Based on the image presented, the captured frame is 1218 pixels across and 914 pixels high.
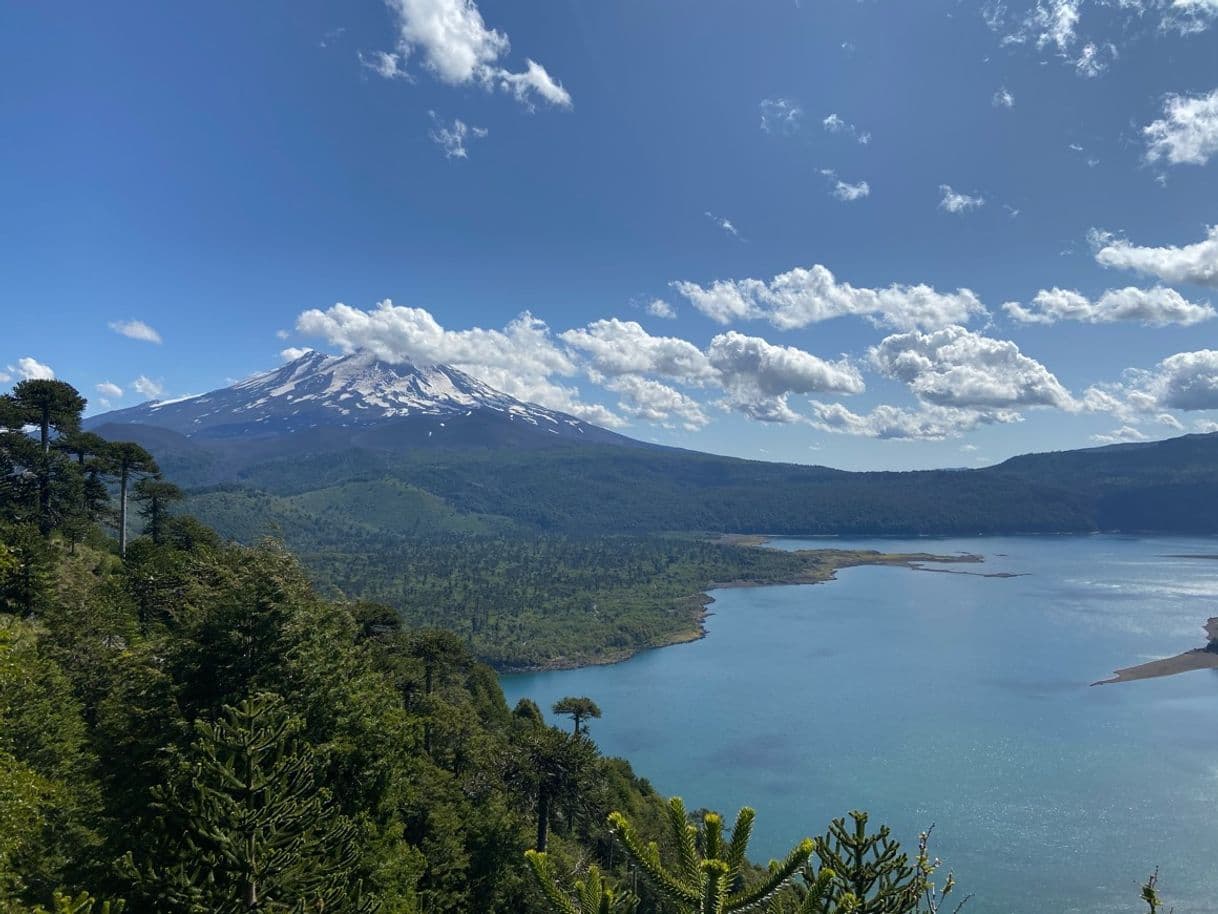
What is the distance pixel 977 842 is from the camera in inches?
2174

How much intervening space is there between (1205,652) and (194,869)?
146 metres

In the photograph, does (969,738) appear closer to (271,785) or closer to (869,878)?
(869,878)

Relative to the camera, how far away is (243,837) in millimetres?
12008

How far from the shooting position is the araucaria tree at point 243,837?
38.3 feet

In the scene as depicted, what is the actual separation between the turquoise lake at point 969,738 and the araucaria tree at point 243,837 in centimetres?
4862

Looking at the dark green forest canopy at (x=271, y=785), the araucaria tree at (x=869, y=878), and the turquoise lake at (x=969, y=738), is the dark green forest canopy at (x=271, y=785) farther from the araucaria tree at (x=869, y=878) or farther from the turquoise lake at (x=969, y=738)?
the turquoise lake at (x=969, y=738)

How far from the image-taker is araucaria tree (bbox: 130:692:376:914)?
11664 millimetres

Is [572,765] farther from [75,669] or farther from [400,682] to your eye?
[75,669]

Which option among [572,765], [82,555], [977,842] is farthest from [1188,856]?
[82,555]

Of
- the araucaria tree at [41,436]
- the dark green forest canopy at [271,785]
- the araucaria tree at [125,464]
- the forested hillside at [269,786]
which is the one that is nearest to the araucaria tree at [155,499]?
the araucaria tree at [125,464]

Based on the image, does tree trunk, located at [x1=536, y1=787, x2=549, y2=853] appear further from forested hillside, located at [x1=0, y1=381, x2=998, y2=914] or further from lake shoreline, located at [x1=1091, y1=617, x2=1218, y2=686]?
lake shoreline, located at [x1=1091, y1=617, x2=1218, y2=686]

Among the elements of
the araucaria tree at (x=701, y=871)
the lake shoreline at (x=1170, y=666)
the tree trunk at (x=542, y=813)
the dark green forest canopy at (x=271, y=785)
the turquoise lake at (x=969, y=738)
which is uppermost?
the araucaria tree at (x=701, y=871)

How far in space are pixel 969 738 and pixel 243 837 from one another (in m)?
86.4

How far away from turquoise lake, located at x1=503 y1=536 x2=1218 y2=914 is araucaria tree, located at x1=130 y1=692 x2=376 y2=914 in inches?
1914
